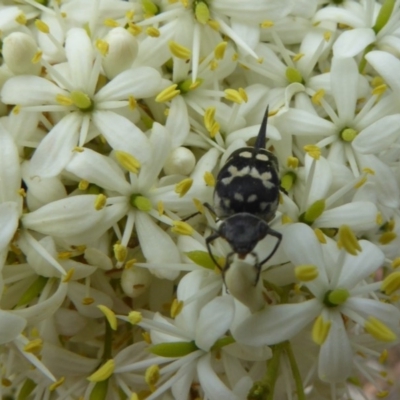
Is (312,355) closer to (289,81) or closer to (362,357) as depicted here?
(362,357)

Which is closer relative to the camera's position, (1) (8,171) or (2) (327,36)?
(1) (8,171)

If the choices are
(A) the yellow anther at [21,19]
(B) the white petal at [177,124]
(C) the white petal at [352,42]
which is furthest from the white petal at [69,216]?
(C) the white petal at [352,42]

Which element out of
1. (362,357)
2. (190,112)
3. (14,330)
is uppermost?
(190,112)

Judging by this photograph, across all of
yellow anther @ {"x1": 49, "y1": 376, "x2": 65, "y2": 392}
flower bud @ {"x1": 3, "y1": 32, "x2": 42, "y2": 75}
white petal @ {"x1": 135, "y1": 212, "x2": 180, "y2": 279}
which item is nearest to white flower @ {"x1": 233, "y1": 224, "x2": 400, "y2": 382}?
white petal @ {"x1": 135, "y1": 212, "x2": 180, "y2": 279}

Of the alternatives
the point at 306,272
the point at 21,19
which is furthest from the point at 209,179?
the point at 21,19

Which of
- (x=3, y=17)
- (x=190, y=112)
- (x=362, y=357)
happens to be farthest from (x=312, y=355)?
(x=3, y=17)

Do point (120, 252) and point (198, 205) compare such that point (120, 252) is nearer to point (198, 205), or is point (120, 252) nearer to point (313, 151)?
point (198, 205)

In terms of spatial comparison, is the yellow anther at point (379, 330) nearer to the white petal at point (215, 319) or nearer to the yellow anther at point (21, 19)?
the white petal at point (215, 319)
